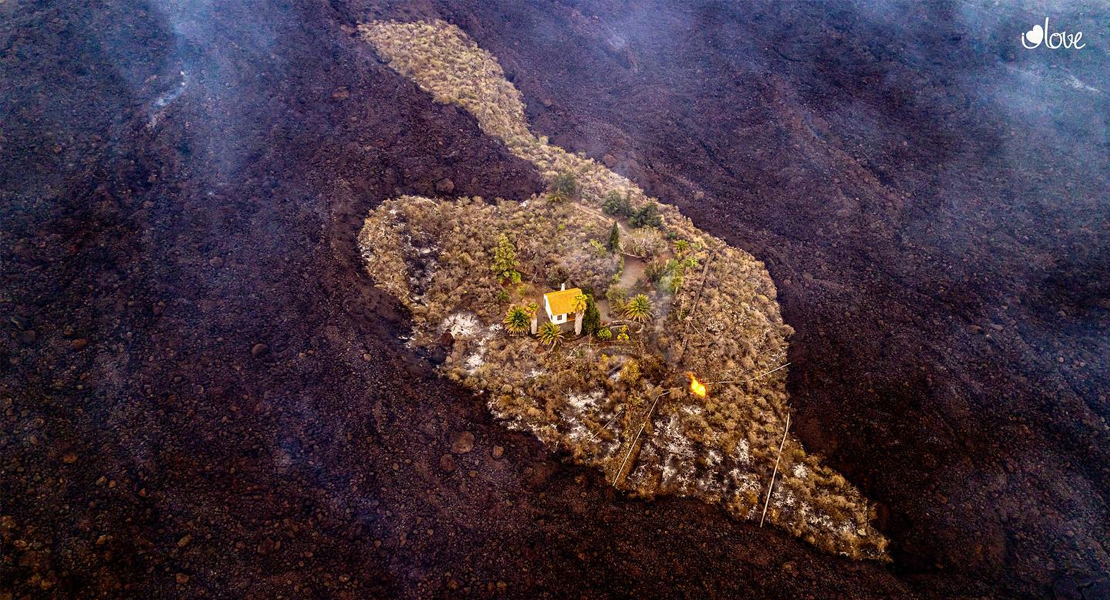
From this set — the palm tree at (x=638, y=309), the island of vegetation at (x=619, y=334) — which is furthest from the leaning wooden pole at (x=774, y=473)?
the palm tree at (x=638, y=309)

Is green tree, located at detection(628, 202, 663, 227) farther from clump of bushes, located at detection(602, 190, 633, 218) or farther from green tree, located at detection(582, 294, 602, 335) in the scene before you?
green tree, located at detection(582, 294, 602, 335)

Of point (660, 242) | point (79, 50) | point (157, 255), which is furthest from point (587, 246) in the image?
point (79, 50)

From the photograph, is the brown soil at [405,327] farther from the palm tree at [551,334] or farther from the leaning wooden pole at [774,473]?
the palm tree at [551,334]

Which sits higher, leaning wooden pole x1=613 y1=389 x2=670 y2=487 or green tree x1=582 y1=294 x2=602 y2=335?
green tree x1=582 y1=294 x2=602 y2=335

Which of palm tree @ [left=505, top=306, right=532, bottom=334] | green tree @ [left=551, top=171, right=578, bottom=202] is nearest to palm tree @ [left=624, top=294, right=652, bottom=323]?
palm tree @ [left=505, top=306, right=532, bottom=334]

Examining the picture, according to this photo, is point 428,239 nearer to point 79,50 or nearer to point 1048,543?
point 79,50
